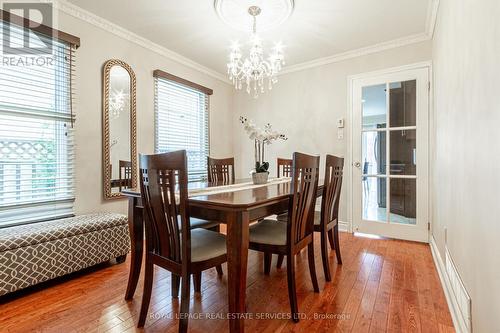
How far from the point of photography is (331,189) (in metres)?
2.27

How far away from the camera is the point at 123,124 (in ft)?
9.85

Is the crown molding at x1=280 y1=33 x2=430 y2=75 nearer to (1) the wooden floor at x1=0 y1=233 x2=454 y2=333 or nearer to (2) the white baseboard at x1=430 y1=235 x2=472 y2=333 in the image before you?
(2) the white baseboard at x1=430 y1=235 x2=472 y2=333

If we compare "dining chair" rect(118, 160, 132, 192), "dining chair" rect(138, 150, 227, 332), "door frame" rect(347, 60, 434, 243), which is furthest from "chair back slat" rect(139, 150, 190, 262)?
"door frame" rect(347, 60, 434, 243)

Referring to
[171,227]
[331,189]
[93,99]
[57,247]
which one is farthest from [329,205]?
[93,99]

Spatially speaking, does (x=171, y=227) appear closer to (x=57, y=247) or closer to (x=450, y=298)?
(x=57, y=247)

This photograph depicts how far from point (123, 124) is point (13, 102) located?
96 cm

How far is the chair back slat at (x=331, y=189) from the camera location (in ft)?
7.11

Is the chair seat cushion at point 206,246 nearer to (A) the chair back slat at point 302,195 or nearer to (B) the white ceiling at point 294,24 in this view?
(A) the chair back slat at point 302,195

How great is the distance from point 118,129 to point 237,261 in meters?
2.33

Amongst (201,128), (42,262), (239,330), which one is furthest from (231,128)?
(239,330)

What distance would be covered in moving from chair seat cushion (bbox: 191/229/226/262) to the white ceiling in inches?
83.9

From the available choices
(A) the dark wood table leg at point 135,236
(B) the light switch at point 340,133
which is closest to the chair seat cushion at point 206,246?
(A) the dark wood table leg at point 135,236

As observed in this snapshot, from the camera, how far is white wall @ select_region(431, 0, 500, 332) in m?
0.95

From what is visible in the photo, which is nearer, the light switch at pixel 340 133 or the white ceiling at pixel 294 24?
the white ceiling at pixel 294 24
